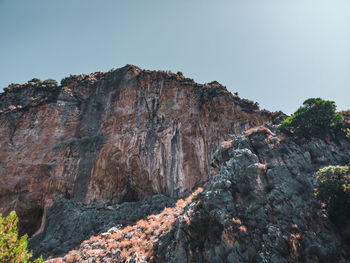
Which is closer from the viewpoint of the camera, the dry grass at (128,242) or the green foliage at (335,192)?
the green foliage at (335,192)

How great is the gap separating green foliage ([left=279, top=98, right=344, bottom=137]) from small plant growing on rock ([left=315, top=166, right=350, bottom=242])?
297 inches

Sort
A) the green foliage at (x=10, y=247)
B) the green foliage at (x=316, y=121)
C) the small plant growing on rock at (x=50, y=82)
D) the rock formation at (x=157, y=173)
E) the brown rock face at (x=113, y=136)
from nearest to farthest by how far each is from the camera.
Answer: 1. the green foliage at (x=10, y=247)
2. the rock formation at (x=157, y=173)
3. the green foliage at (x=316, y=121)
4. the brown rock face at (x=113, y=136)
5. the small plant growing on rock at (x=50, y=82)

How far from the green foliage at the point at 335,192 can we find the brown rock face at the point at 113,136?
1405 centimetres

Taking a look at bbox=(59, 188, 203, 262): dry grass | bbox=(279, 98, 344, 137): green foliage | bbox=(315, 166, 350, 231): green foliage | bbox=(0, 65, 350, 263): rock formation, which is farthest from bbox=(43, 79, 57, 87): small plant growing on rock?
bbox=(315, 166, 350, 231): green foliage

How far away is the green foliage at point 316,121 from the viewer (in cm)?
2345

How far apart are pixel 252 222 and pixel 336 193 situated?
6758mm

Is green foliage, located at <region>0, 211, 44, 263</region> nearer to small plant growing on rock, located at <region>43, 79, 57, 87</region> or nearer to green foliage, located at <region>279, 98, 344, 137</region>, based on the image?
green foliage, located at <region>279, 98, 344, 137</region>

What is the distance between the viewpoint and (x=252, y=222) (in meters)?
14.2

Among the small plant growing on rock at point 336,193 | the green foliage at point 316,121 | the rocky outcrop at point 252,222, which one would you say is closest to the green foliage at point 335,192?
the small plant growing on rock at point 336,193

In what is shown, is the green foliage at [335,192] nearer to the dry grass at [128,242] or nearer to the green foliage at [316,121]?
the green foliage at [316,121]

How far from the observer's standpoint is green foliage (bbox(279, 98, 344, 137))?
923 inches

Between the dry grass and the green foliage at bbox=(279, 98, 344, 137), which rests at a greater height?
the green foliage at bbox=(279, 98, 344, 137)

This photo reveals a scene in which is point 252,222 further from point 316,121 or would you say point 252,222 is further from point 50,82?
point 50,82

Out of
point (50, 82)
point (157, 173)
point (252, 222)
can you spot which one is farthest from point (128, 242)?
point (50, 82)
